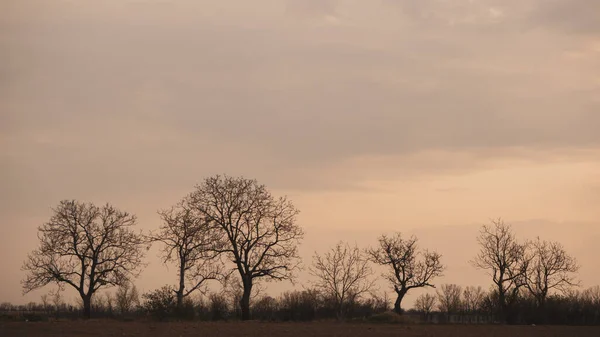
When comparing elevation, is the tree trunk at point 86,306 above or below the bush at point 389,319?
above

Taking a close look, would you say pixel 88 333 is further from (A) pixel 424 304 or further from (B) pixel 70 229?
(A) pixel 424 304

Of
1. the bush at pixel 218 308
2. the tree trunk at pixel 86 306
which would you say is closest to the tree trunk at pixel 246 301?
the bush at pixel 218 308

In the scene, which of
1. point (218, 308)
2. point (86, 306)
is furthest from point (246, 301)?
point (86, 306)

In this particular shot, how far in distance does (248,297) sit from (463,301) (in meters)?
43.9

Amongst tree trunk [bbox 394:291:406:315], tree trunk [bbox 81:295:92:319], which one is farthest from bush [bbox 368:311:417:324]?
tree trunk [bbox 81:295:92:319]

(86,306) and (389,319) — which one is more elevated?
(86,306)

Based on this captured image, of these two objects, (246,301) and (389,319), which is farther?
(246,301)

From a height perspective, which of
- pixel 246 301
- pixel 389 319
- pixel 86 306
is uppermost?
pixel 246 301

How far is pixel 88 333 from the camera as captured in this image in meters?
30.1

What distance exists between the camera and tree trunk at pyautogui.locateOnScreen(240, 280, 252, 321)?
171 ft

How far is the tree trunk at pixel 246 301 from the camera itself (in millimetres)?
52250

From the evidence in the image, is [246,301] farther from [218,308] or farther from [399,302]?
[399,302]

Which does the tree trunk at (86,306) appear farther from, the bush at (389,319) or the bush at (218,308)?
the bush at (389,319)

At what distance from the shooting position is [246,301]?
53.1m
